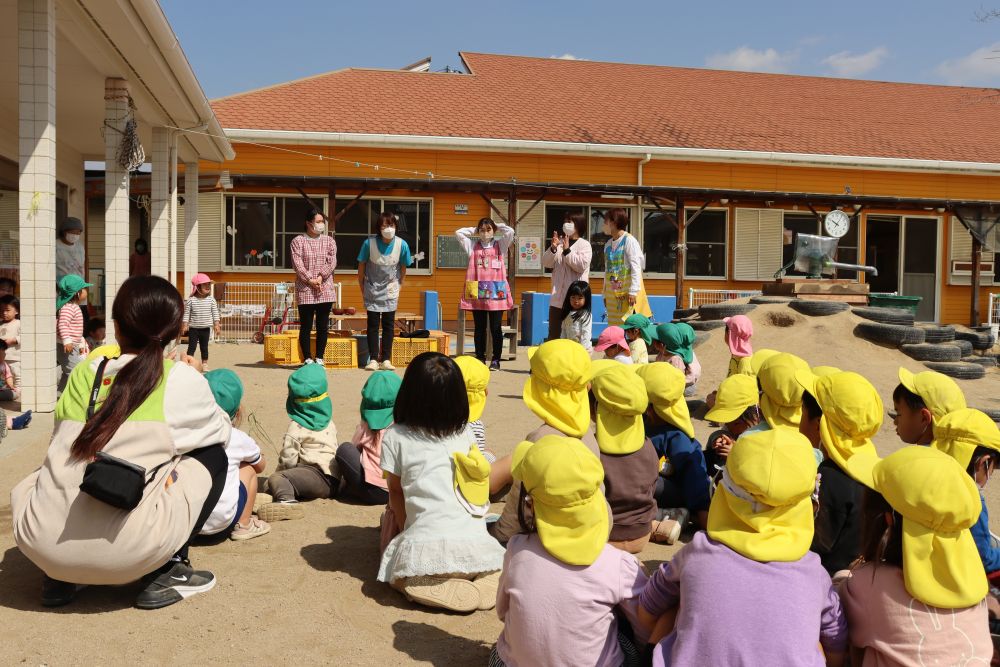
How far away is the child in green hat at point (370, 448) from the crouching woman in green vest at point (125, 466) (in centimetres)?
119

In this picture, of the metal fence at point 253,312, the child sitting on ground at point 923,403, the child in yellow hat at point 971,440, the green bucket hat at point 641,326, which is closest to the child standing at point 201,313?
the metal fence at point 253,312

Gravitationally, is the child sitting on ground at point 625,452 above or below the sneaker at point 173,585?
above

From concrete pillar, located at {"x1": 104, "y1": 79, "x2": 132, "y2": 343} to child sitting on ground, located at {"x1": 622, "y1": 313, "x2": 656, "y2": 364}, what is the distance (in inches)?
191

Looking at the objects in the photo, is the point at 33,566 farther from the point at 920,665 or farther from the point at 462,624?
the point at 920,665

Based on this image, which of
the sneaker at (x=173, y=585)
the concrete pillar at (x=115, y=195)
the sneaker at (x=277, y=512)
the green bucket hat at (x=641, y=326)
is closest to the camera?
the sneaker at (x=173, y=585)

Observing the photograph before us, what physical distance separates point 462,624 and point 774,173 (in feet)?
57.0

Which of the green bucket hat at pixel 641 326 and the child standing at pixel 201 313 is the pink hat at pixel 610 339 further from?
the child standing at pixel 201 313

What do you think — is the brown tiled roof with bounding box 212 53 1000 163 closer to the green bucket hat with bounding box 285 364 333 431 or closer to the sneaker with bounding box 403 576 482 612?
the green bucket hat with bounding box 285 364 333 431

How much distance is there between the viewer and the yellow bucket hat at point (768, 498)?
7.44ft

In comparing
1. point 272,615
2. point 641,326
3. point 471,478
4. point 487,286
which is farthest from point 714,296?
point 272,615

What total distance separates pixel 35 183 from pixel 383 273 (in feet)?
12.3

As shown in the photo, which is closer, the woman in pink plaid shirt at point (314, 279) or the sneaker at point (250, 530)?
the sneaker at point (250, 530)

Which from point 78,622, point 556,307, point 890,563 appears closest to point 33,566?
point 78,622

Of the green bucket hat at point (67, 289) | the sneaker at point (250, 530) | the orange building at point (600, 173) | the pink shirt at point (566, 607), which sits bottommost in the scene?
the sneaker at point (250, 530)
